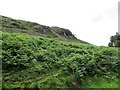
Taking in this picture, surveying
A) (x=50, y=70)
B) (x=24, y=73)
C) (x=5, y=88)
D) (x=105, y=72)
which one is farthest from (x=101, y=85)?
(x=5, y=88)

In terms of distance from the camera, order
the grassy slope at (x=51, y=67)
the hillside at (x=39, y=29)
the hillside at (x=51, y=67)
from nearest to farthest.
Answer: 1. the hillside at (x=51, y=67)
2. the grassy slope at (x=51, y=67)
3. the hillside at (x=39, y=29)

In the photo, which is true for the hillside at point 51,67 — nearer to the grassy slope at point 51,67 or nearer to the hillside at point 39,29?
the grassy slope at point 51,67

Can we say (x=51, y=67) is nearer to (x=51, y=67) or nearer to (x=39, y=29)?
(x=51, y=67)

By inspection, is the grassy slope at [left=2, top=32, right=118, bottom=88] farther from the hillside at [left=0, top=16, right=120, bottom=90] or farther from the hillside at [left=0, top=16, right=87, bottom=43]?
the hillside at [left=0, top=16, right=87, bottom=43]

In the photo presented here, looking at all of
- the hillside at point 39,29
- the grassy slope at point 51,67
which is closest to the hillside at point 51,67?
the grassy slope at point 51,67

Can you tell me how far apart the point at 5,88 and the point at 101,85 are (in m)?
8.63

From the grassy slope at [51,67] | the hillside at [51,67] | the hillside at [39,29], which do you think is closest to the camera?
the hillside at [51,67]

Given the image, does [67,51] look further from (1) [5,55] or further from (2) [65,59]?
(1) [5,55]

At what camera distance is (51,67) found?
22203mm

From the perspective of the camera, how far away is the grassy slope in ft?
61.8

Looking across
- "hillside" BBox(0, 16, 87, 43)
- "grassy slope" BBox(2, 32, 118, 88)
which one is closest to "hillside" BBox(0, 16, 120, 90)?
"grassy slope" BBox(2, 32, 118, 88)

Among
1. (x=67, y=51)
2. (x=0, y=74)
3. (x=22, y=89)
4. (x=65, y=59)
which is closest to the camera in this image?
(x=22, y=89)

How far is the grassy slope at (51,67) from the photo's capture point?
1885 centimetres

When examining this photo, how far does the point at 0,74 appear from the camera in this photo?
63.1 feet
